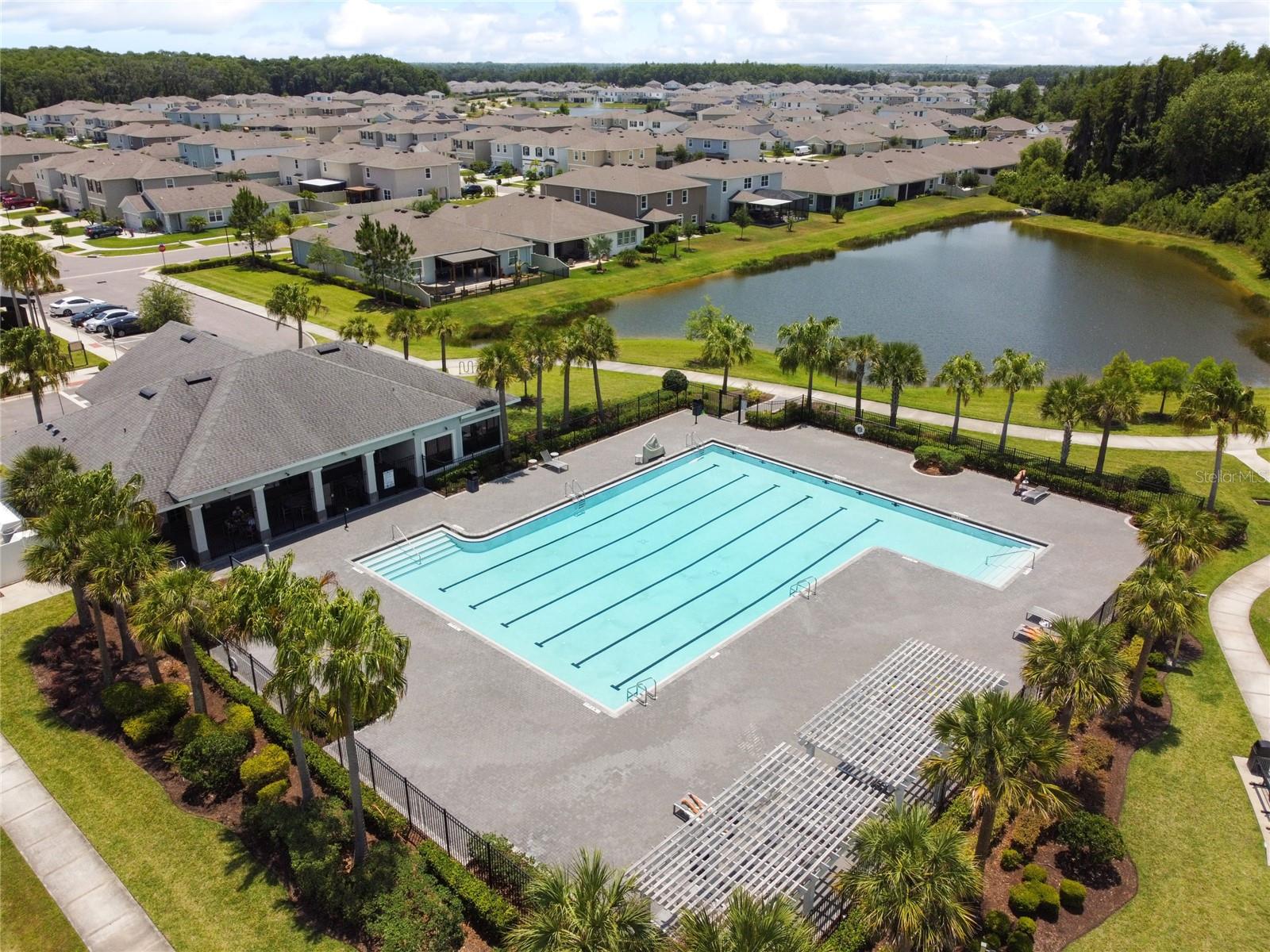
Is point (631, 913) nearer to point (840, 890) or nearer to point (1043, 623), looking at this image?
point (840, 890)

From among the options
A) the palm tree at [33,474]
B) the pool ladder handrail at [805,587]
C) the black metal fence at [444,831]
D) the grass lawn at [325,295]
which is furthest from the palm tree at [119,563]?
the grass lawn at [325,295]

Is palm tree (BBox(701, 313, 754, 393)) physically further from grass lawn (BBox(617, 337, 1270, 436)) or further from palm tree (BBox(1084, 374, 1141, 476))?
palm tree (BBox(1084, 374, 1141, 476))

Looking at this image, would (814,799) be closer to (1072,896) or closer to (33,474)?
(1072,896)

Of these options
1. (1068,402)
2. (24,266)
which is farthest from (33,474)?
(1068,402)

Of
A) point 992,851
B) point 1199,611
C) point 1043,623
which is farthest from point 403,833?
point 1199,611

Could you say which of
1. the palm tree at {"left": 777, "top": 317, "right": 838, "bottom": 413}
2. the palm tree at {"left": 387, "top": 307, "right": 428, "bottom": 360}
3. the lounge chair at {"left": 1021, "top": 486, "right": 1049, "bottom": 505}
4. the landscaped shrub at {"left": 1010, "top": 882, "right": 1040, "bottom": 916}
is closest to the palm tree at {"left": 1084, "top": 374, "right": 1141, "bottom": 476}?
the lounge chair at {"left": 1021, "top": 486, "right": 1049, "bottom": 505}
